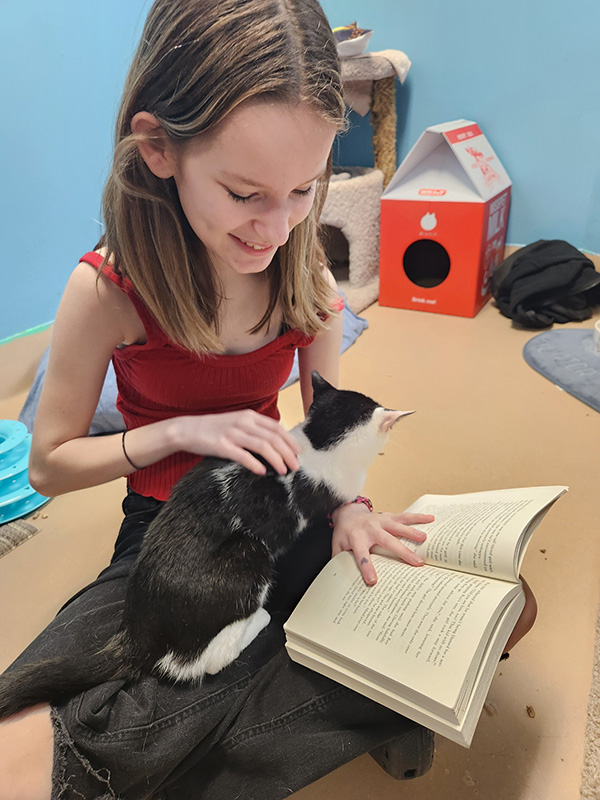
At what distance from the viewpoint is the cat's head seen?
0.78 metres

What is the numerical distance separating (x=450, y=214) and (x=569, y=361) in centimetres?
63

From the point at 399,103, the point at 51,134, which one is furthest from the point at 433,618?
the point at 399,103

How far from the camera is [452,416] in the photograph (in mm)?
1513

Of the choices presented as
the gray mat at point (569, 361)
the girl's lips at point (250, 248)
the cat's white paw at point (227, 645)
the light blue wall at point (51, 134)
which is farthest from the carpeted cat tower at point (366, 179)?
the cat's white paw at point (227, 645)

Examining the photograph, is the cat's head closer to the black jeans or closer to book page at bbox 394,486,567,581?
book page at bbox 394,486,567,581

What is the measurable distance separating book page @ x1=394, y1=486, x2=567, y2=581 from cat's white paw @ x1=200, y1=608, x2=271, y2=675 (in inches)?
9.5

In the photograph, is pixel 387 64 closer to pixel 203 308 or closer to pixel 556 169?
pixel 556 169

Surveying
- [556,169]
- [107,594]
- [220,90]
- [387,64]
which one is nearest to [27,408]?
[107,594]

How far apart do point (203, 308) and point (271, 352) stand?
0.43ft

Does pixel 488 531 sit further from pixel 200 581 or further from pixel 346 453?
pixel 200 581

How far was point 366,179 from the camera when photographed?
214cm

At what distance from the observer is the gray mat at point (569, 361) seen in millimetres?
Result: 1552

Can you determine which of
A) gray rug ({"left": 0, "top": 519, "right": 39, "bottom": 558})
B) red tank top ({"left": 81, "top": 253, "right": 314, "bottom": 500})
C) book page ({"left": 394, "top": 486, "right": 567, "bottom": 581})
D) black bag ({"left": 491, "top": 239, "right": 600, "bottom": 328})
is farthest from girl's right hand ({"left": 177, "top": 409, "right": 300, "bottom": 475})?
black bag ({"left": 491, "top": 239, "right": 600, "bottom": 328})

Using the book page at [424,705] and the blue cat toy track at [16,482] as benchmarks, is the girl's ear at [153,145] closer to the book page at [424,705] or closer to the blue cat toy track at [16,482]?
the book page at [424,705]
